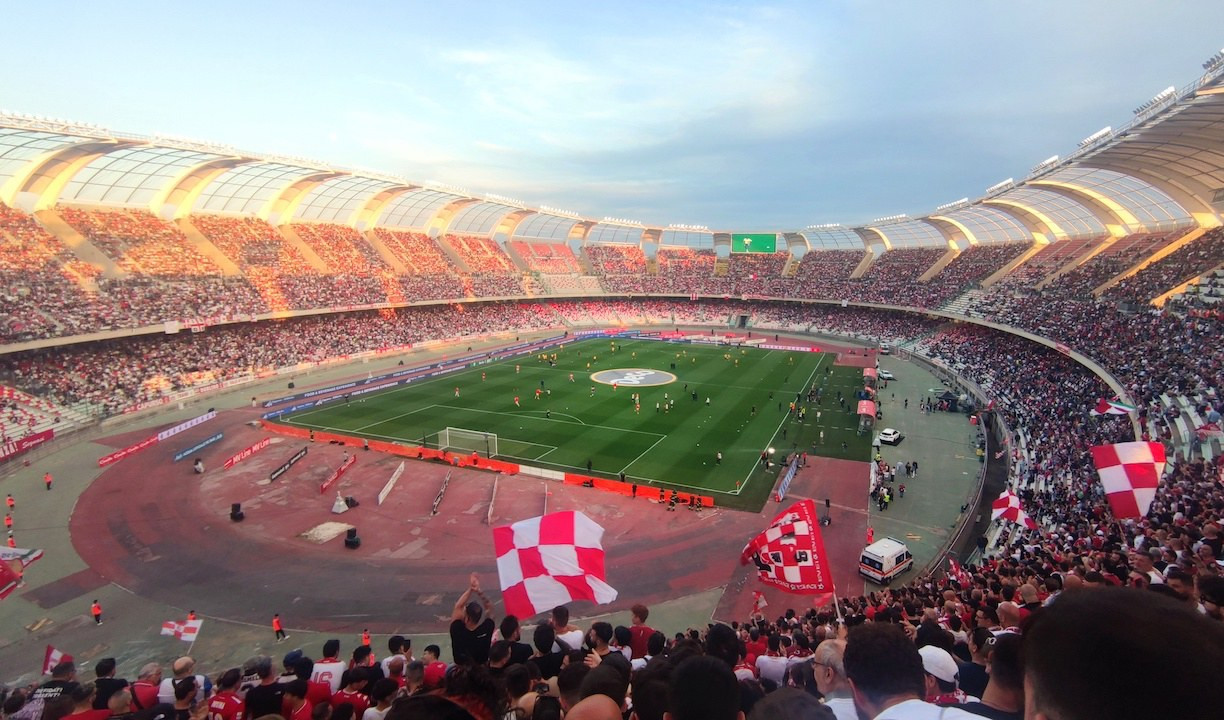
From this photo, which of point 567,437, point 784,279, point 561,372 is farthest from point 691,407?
point 784,279

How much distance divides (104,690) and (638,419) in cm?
3344

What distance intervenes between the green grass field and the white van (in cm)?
644

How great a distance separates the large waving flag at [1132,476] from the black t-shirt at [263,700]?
16.9 metres

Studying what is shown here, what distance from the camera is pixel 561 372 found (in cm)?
5491

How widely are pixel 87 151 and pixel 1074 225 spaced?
83590mm

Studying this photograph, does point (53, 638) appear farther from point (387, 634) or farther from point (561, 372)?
point (561, 372)

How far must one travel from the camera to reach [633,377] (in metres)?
52.7

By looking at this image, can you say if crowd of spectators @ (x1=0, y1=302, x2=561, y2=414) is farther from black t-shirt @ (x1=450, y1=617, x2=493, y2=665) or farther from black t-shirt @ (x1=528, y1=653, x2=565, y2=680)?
black t-shirt @ (x1=528, y1=653, x2=565, y2=680)

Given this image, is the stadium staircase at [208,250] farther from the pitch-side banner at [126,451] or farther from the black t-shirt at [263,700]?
the black t-shirt at [263,700]

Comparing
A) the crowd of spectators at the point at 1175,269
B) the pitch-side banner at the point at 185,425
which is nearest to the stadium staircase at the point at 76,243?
the pitch-side banner at the point at 185,425

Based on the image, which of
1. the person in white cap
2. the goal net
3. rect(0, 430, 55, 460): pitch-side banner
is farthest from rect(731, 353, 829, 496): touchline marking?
rect(0, 430, 55, 460): pitch-side banner

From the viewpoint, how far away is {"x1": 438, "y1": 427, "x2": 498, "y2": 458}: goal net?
33688 millimetres

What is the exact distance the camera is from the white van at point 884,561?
2022 centimetres

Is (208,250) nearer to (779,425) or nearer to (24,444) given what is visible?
(24,444)
